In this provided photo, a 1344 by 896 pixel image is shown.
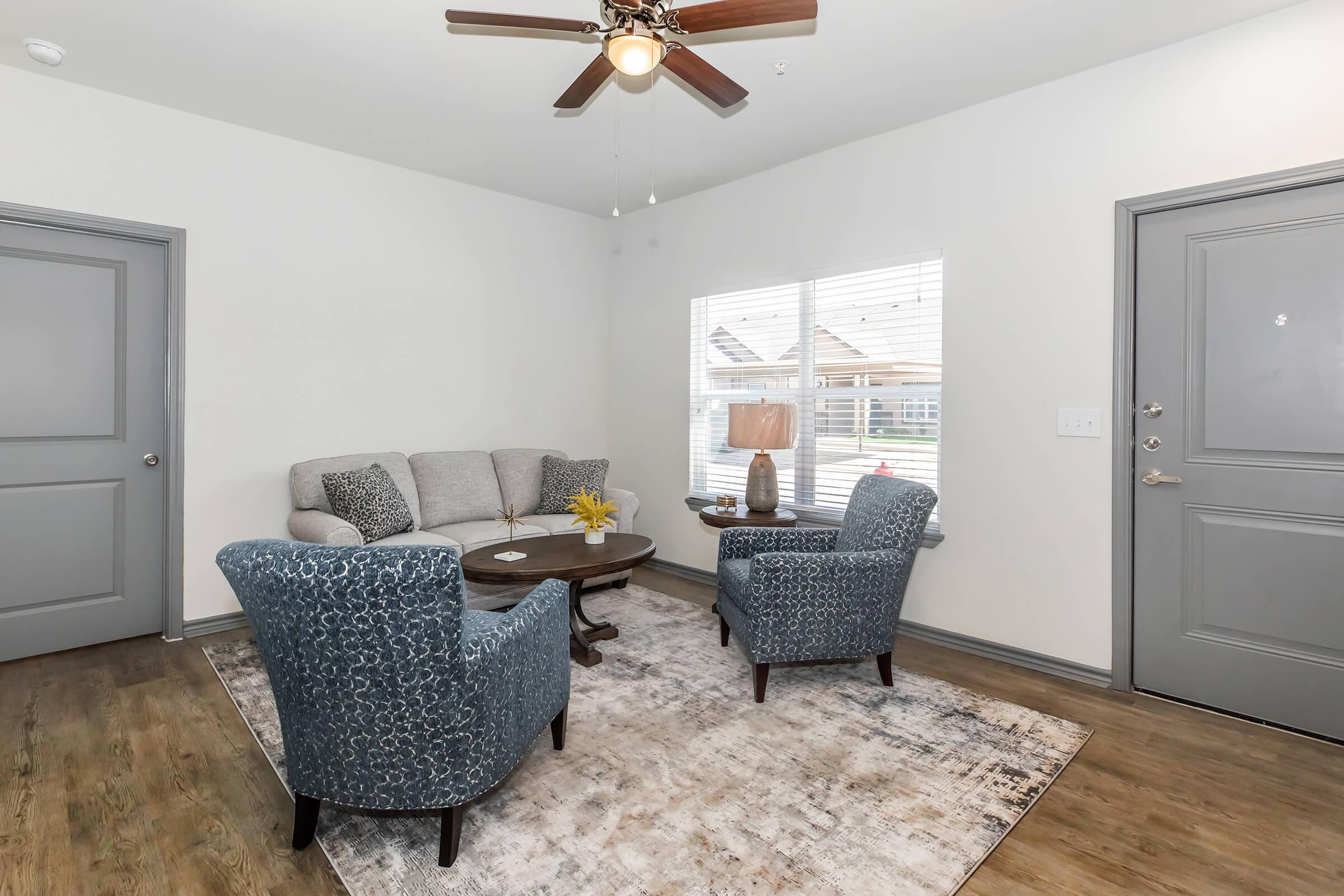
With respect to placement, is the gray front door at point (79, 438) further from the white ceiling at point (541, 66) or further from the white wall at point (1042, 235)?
the white wall at point (1042, 235)

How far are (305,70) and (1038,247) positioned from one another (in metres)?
3.50

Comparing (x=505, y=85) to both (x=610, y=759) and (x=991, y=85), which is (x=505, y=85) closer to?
(x=991, y=85)

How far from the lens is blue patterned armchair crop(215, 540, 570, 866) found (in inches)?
58.8

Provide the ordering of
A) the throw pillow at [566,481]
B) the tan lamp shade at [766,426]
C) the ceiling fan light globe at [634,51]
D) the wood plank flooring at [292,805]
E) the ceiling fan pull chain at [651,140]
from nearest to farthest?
the wood plank flooring at [292,805] → the ceiling fan light globe at [634,51] → the ceiling fan pull chain at [651,140] → the tan lamp shade at [766,426] → the throw pillow at [566,481]

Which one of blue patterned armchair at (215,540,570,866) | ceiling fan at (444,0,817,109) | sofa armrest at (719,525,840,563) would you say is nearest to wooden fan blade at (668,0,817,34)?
ceiling fan at (444,0,817,109)

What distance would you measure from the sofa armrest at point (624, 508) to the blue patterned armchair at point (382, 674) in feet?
8.08

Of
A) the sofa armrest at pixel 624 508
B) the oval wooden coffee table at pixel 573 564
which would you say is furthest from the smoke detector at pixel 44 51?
the sofa armrest at pixel 624 508

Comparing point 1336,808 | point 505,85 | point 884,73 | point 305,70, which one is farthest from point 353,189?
point 1336,808

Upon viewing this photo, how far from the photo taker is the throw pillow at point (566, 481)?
445 cm

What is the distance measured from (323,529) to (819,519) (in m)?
2.74

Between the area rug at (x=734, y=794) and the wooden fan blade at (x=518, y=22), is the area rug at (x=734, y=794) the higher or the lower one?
the lower one

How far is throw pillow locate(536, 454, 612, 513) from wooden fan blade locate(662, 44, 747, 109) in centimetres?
259

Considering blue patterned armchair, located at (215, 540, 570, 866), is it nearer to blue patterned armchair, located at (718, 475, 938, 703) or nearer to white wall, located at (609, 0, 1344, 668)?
blue patterned armchair, located at (718, 475, 938, 703)

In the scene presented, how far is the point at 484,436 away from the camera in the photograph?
474cm
